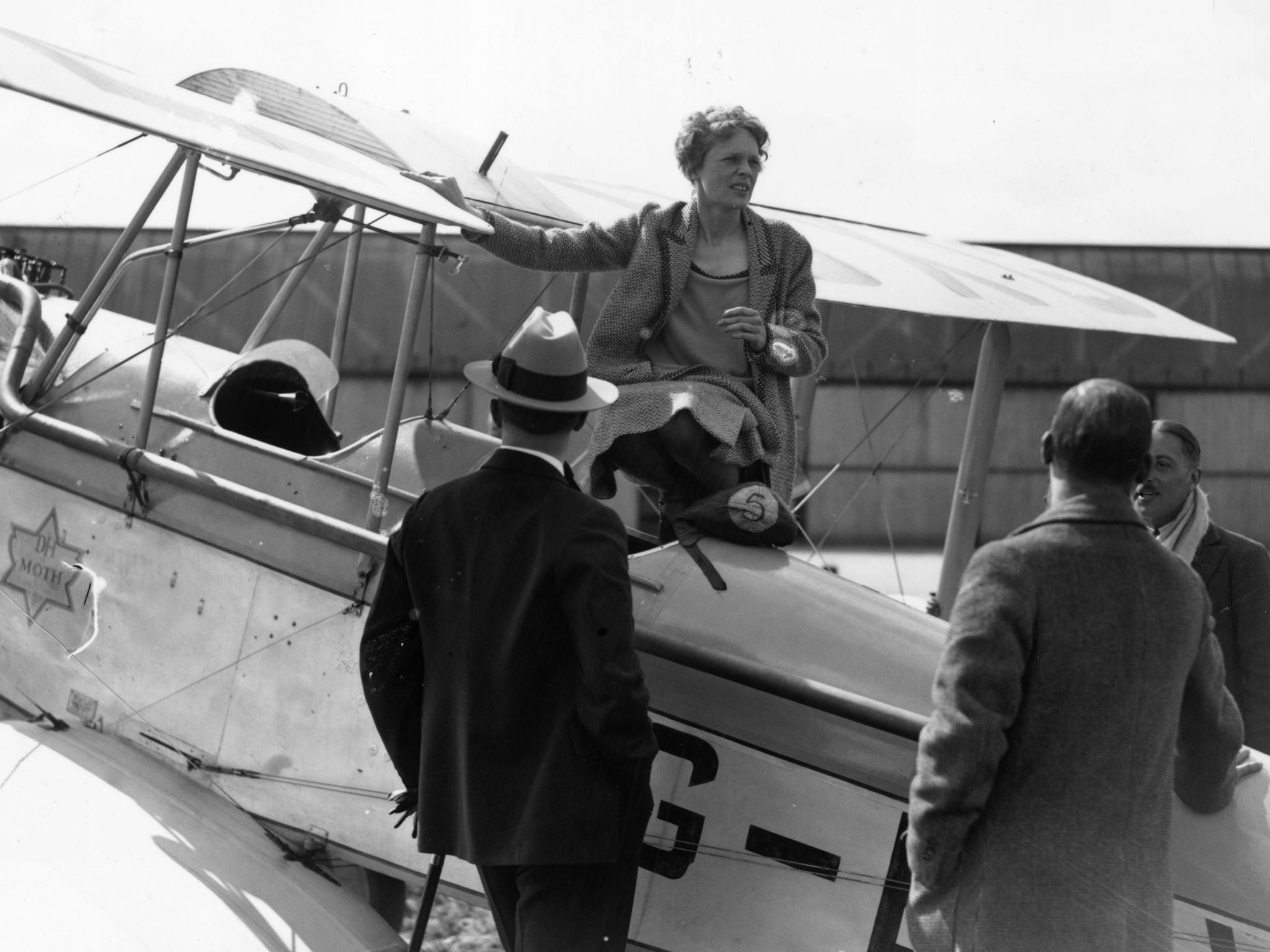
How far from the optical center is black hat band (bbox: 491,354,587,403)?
9.59 feet

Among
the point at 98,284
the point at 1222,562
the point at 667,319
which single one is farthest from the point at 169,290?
the point at 1222,562

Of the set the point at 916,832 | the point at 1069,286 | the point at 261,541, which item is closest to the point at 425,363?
the point at 1069,286

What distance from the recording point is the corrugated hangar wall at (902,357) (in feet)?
41.3

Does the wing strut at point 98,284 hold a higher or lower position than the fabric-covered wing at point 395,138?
lower

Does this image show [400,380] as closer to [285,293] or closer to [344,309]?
[285,293]

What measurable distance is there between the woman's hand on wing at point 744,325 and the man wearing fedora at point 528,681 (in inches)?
28.6

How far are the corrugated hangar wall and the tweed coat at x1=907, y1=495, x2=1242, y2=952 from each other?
32.2 ft

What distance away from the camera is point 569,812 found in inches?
106

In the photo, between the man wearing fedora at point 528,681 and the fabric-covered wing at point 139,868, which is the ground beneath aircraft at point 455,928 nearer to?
the fabric-covered wing at point 139,868

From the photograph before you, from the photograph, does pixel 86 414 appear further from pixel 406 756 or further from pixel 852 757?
pixel 852 757

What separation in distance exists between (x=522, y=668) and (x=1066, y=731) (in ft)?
3.60

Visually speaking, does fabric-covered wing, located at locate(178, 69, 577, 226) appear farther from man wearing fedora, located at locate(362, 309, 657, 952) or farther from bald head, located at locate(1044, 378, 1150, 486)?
bald head, located at locate(1044, 378, 1150, 486)

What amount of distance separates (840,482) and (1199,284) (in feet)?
13.7

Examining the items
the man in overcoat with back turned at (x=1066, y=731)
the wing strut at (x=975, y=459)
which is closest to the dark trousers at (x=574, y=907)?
the man in overcoat with back turned at (x=1066, y=731)
